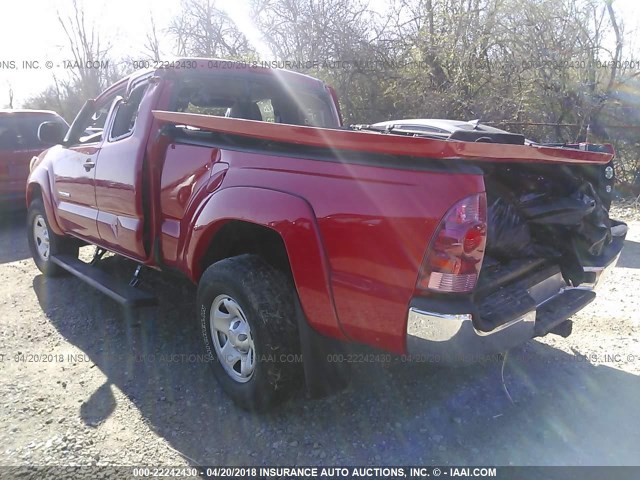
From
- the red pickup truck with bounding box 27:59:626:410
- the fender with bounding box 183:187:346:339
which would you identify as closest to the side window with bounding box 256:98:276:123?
the red pickup truck with bounding box 27:59:626:410

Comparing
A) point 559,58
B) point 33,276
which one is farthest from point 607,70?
point 33,276

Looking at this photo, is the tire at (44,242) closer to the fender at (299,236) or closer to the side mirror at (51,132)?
the side mirror at (51,132)

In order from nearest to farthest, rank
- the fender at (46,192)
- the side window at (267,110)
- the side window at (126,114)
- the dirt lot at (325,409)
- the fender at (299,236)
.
→ 1. the fender at (299,236)
2. the dirt lot at (325,409)
3. the side window at (126,114)
4. the side window at (267,110)
5. the fender at (46,192)

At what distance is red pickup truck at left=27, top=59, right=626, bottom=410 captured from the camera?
7.18ft

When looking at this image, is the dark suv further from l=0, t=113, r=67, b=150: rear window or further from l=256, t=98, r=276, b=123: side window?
l=256, t=98, r=276, b=123: side window

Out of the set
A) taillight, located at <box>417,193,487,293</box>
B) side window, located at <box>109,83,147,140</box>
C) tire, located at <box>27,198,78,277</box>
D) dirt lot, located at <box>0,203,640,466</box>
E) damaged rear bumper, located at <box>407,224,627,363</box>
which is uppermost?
side window, located at <box>109,83,147,140</box>

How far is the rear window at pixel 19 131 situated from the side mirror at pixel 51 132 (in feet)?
13.3

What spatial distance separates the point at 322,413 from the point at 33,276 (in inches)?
173

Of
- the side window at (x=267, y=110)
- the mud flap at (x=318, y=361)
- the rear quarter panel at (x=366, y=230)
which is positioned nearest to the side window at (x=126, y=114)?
the side window at (x=267, y=110)

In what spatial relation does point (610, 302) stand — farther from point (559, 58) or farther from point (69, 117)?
point (69, 117)

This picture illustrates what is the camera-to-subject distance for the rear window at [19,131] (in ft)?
27.6

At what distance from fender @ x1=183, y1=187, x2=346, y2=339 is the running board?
1250 millimetres

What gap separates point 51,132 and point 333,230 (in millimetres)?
3596

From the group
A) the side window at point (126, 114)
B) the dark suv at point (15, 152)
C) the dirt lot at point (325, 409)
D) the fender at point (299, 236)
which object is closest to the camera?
the fender at point (299, 236)
